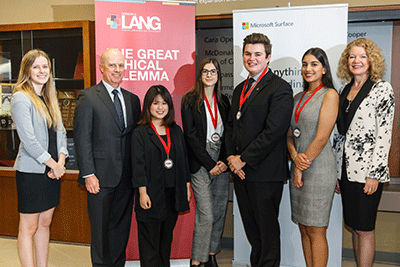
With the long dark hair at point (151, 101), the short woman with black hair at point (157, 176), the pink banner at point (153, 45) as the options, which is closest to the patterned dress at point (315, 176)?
the short woman with black hair at point (157, 176)

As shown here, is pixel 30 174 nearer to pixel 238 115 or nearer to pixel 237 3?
pixel 238 115

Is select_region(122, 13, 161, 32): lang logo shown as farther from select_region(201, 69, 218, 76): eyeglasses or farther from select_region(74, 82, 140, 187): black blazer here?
select_region(74, 82, 140, 187): black blazer

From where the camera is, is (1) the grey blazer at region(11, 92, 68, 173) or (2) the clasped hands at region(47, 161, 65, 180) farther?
(2) the clasped hands at region(47, 161, 65, 180)

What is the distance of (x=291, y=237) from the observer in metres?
3.11

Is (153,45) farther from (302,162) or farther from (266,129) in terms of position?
(302,162)

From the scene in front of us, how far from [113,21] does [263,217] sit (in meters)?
2.14

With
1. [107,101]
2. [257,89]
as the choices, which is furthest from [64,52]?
[257,89]

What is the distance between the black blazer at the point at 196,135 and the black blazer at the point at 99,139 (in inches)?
21.3

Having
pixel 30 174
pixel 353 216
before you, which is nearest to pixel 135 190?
pixel 30 174

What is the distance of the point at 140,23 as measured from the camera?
3.07 metres

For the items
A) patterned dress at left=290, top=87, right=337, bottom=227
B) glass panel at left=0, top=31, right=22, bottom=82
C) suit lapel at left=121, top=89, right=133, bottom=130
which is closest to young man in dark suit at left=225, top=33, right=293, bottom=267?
patterned dress at left=290, top=87, right=337, bottom=227

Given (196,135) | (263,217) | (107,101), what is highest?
(107,101)

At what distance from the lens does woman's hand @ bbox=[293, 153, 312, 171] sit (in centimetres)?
245

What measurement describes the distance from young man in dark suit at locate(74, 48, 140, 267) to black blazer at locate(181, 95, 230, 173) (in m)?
0.44
